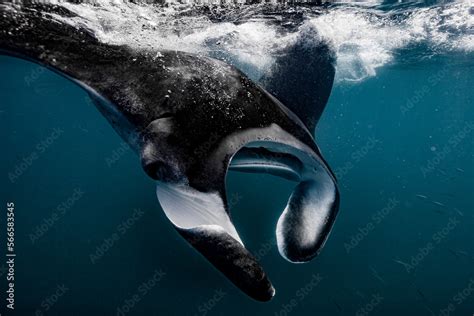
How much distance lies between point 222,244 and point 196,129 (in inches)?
37.1

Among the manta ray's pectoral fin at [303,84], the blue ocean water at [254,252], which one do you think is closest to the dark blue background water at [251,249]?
the blue ocean water at [254,252]

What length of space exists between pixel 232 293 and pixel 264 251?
190cm

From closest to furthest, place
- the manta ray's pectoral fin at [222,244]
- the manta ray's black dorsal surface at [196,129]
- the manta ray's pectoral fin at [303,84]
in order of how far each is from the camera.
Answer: the manta ray's pectoral fin at [222,244] → the manta ray's black dorsal surface at [196,129] → the manta ray's pectoral fin at [303,84]

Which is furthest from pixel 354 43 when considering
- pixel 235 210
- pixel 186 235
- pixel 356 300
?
pixel 186 235

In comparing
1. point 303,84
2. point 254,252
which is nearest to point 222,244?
point 303,84

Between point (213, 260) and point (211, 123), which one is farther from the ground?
point (211, 123)

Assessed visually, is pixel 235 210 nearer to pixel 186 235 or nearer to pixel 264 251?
pixel 264 251

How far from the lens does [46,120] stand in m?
54.4

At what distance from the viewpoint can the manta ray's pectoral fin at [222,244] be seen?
1901 mm

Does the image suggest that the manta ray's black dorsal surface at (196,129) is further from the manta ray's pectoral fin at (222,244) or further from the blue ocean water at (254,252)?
the blue ocean water at (254,252)

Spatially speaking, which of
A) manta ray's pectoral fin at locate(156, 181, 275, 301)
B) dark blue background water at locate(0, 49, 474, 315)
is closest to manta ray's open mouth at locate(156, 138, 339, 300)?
manta ray's pectoral fin at locate(156, 181, 275, 301)

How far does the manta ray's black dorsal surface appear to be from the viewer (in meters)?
2.19

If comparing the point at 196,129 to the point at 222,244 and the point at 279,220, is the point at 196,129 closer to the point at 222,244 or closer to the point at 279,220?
the point at 222,244

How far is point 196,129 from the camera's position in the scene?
2.53 meters
